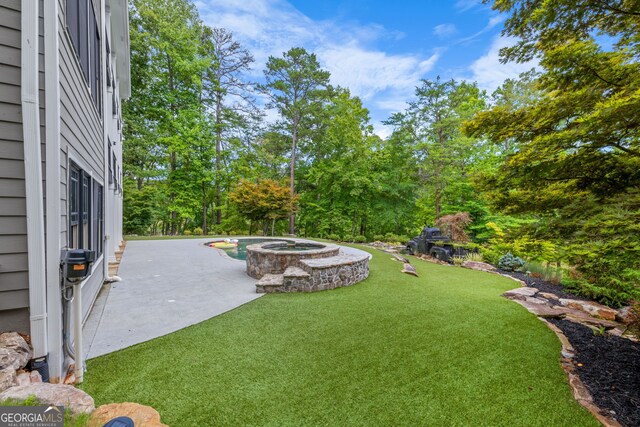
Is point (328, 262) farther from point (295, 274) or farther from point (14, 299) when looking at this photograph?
point (14, 299)

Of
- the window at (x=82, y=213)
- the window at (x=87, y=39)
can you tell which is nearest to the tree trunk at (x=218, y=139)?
the window at (x=87, y=39)

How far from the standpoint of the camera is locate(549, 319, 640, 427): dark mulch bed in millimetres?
2303

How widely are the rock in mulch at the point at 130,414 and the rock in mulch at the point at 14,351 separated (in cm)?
72

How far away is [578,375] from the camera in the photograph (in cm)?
275

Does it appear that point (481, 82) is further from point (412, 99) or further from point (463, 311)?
point (463, 311)

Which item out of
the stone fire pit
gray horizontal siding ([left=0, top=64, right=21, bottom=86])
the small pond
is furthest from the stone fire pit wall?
gray horizontal siding ([left=0, top=64, right=21, bottom=86])

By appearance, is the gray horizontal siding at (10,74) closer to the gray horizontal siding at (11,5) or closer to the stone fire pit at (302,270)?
the gray horizontal siding at (11,5)

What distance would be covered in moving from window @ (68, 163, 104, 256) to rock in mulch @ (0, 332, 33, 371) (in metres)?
1.21

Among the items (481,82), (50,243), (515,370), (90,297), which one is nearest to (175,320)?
(90,297)

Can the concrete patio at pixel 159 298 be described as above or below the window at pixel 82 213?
below

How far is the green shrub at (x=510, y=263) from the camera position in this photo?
8.35 meters

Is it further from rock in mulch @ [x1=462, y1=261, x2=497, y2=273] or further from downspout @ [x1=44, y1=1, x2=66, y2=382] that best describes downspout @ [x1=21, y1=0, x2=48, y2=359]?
rock in mulch @ [x1=462, y1=261, x2=497, y2=273]

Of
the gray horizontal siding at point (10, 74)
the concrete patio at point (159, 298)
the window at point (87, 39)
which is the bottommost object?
the concrete patio at point (159, 298)

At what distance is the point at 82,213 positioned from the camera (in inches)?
147
